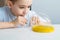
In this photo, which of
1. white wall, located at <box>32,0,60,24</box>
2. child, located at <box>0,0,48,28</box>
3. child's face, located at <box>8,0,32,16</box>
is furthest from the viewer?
white wall, located at <box>32,0,60,24</box>

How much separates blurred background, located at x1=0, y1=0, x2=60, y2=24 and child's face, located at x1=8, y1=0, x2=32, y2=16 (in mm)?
614

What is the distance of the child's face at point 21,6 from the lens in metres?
0.91

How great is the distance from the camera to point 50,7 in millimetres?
1564

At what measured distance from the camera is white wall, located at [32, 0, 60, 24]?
156cm

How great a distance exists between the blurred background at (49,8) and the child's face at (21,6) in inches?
24.2

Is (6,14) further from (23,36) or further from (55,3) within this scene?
(55,3)

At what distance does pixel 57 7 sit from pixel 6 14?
70cm

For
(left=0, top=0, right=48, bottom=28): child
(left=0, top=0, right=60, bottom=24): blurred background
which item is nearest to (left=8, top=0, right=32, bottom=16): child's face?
(left=0, top=0, right=48, bottom=28): child

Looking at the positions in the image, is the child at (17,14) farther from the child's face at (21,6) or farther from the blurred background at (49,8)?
the blurred background at (49,8)

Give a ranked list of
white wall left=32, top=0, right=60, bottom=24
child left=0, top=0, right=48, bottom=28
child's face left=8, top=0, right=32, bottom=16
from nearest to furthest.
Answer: child left=0, top=0, right=48, bottom=28, child's face left=8, top=0, right=32, bottom=16, white wall left=32, top=0, right=60, bottom=24

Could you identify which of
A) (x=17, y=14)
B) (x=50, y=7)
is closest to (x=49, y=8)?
(x=50, y=7)

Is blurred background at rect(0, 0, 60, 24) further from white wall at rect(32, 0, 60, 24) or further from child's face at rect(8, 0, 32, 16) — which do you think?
child's face at rect(8, 0, 32, 16)

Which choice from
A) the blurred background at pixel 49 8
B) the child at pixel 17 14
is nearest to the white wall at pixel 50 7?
the blurred background at pixel 49 8

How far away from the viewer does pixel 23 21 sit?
0.79 m
